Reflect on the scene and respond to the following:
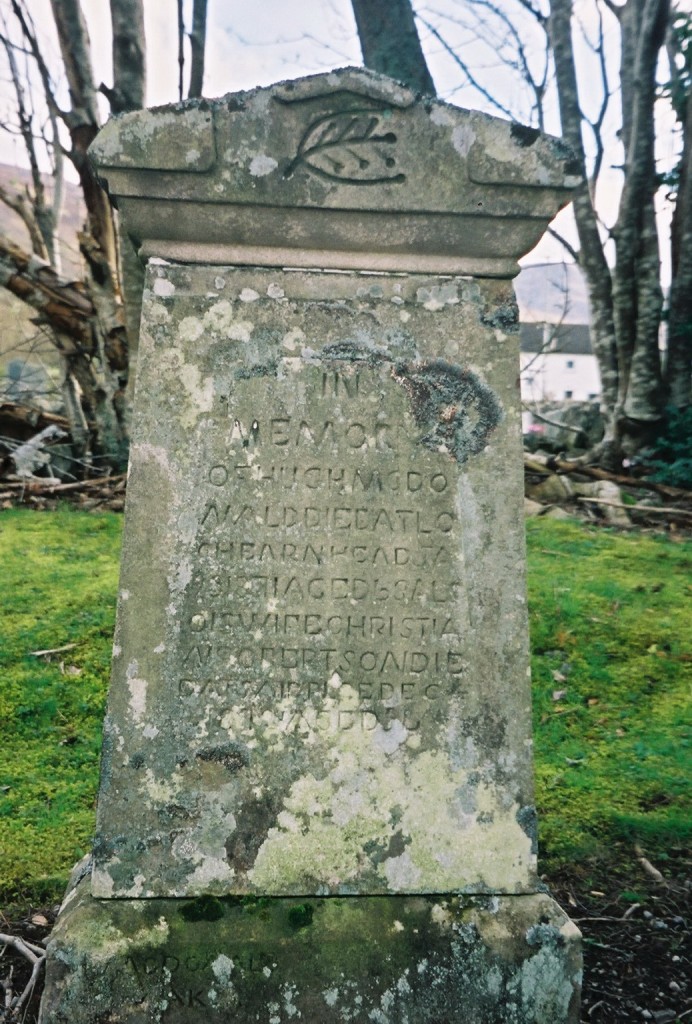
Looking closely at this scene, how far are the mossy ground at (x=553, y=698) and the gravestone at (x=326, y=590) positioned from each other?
3.72 feet

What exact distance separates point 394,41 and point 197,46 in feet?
10.1

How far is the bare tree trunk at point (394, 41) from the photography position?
7.65 meters

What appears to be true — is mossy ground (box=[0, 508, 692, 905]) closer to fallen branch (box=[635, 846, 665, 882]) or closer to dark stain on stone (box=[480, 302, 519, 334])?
fallen branch (box=[635, 846, 665, 882])

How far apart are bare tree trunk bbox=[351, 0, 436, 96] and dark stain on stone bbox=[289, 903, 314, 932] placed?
7.48 meters

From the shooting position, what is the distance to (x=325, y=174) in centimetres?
220

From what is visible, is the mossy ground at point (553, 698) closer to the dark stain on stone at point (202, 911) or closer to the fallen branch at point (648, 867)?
the fallen branch at point (648, 867)

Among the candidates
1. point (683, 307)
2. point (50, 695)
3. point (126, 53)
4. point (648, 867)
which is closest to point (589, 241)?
point (683, 307)

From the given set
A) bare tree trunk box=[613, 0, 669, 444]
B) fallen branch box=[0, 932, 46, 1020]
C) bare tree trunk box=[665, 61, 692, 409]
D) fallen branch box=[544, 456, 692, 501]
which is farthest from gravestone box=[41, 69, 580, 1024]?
bare tree trunk box=[665, 61, 692, 409]

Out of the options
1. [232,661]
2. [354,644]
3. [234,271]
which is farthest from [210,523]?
[234,271]

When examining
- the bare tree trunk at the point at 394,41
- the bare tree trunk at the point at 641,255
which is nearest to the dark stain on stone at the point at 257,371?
the bare tree trunk at the point at 394,41

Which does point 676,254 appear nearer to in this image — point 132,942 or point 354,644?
point 354,644

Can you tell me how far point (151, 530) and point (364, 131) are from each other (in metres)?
1.25

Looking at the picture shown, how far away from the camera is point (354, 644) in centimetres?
229

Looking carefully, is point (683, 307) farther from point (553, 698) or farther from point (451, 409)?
point (451, 409)
